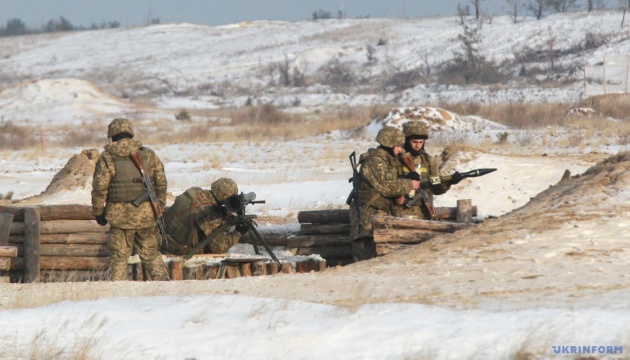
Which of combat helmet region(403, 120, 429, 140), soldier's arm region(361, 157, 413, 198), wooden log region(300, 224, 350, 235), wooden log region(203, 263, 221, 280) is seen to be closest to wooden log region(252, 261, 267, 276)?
wooden log region(203, 263, 221, 280)

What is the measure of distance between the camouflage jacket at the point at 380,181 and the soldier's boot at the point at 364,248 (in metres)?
0.37

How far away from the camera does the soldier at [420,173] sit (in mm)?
11492

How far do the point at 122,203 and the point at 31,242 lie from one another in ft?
6.22

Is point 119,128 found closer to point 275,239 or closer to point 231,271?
point 231,271

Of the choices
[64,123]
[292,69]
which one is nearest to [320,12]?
[292,69]

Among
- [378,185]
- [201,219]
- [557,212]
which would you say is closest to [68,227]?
[201,219]

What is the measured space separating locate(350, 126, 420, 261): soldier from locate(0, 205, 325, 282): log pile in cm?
54

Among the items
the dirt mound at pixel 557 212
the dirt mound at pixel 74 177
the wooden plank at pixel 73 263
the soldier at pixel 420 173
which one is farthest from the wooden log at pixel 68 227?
the dirt mound at pixel 74 177

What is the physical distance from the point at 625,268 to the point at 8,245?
20.6 feet

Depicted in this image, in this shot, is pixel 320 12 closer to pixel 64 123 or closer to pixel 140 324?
pixel 64 123

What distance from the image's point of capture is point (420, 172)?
455 inches

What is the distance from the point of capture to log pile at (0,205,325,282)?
11.8 metres

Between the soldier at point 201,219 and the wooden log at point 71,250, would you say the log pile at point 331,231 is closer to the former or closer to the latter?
the soldier at point 201,219

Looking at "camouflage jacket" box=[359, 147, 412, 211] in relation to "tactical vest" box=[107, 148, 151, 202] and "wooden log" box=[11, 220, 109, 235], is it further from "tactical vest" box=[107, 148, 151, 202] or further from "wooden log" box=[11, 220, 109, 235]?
"wooden log" box=[11, 220, 109, 235]
